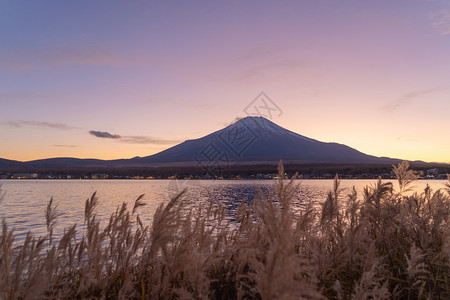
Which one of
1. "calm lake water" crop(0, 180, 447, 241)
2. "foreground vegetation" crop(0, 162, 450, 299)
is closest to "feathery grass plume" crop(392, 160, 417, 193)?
"foreground vegetation" crop(0, 162, 450, 299)

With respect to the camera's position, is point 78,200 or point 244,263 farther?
point 78,200

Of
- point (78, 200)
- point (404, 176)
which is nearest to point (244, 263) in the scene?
point (404, 176)

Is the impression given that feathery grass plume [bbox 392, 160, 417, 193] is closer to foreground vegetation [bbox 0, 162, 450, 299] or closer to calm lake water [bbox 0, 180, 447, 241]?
foreground vegetation [bbox 0, 162, 450, 299]

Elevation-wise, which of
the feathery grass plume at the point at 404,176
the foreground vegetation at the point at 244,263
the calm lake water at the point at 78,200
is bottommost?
the calm lake water at the point at 78,200

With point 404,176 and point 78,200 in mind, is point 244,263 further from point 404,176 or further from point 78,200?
point 78,200

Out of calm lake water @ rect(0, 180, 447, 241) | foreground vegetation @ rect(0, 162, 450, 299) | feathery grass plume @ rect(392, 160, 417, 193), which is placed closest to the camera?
foreground vegetation @ rect(0, 162, 450, 299)

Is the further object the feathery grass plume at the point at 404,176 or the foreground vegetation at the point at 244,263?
the feathery grass plume at the point at 404,176

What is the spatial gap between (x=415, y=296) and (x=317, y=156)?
185m

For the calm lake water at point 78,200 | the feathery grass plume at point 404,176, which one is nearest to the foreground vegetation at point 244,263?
the feathery grass plume at point 404,176

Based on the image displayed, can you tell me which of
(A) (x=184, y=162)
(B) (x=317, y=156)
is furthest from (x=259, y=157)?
(A) (x=184, y=162)

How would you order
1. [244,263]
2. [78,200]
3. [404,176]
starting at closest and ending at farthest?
[244,263] → [404,176] → [78,200]

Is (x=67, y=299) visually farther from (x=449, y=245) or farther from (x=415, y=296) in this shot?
(x=449, y=245)

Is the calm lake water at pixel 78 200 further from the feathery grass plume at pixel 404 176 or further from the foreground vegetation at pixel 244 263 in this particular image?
the foreground vegetation at pixel 244 263

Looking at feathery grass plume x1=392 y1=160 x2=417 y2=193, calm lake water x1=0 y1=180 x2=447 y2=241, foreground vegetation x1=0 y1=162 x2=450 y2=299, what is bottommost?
calm lake water x1=0 y1=180 x2=447 y2=241
